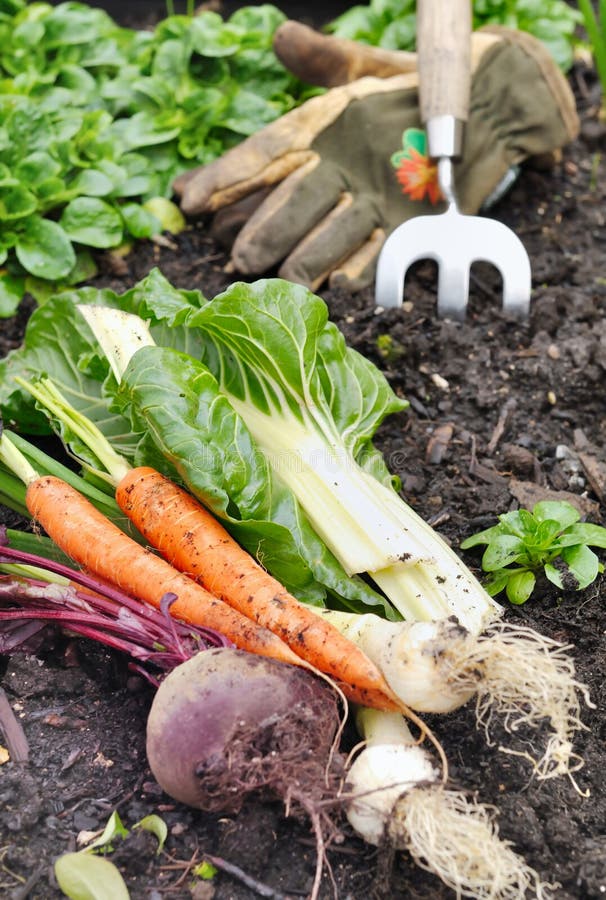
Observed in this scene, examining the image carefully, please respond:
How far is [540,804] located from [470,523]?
34.2 inches

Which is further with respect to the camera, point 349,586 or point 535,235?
point 535,235

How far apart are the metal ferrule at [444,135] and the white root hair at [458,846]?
8.19 ft

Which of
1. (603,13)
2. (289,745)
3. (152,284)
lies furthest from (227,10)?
(289,745)

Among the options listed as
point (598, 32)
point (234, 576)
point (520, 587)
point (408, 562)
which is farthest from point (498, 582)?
point (598, 32)

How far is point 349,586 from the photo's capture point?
229cm

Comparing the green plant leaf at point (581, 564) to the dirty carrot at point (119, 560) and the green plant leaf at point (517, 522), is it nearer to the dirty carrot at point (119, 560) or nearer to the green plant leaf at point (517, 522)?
the green plant leaf at point (517, 522)

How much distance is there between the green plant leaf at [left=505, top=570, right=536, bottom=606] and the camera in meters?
2.33

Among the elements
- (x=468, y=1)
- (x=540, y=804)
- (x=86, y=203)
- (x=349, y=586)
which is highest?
(x=468, y=1)

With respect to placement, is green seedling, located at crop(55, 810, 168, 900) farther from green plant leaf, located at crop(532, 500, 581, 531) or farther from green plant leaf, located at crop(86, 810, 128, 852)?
green plant leaf, located at crop(532, 500, 581, 531)

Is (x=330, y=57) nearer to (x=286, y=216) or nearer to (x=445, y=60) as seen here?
(x=445, y=60)

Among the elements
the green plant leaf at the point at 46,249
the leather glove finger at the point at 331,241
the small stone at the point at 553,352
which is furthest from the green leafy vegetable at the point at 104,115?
the small stone at the point at 553,352

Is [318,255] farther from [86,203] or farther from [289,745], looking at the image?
[289,745]

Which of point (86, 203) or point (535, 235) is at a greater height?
point (86, 203)

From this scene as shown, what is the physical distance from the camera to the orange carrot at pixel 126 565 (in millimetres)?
2098
